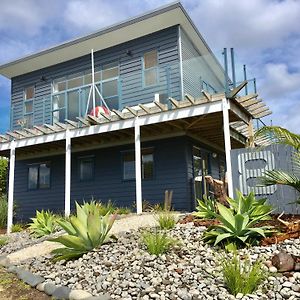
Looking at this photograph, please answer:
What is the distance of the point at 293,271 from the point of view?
15.9 feet

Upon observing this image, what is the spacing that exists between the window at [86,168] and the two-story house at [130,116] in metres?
0.04

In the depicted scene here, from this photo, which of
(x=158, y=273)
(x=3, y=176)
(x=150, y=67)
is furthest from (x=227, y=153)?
(x=3, y=176)

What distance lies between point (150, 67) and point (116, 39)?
1.85m

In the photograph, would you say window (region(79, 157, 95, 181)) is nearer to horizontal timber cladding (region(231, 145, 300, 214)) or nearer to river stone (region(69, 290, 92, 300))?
horizontal timber cladding (region(231, 145, 300, 214))

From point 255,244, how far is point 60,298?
3103mm

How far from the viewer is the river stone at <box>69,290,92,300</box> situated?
4762 millimetres

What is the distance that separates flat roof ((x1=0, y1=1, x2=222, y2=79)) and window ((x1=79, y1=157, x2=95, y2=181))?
456 centimetres

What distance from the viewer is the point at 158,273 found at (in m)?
5.20

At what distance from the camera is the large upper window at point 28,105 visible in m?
16.1

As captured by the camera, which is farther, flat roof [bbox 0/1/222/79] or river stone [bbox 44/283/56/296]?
flat roof [bbox 0/1/222/79]

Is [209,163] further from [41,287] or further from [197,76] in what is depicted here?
[41,287]

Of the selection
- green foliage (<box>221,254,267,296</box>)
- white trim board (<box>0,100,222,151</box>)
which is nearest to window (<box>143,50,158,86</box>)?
white trim board (<box>0,100,222,151</box>)

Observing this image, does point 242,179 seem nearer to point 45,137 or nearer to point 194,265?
point 194,265

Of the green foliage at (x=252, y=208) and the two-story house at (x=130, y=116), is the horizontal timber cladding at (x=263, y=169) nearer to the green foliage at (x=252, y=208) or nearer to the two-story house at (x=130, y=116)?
the two-story house at (x=130, y=116)
